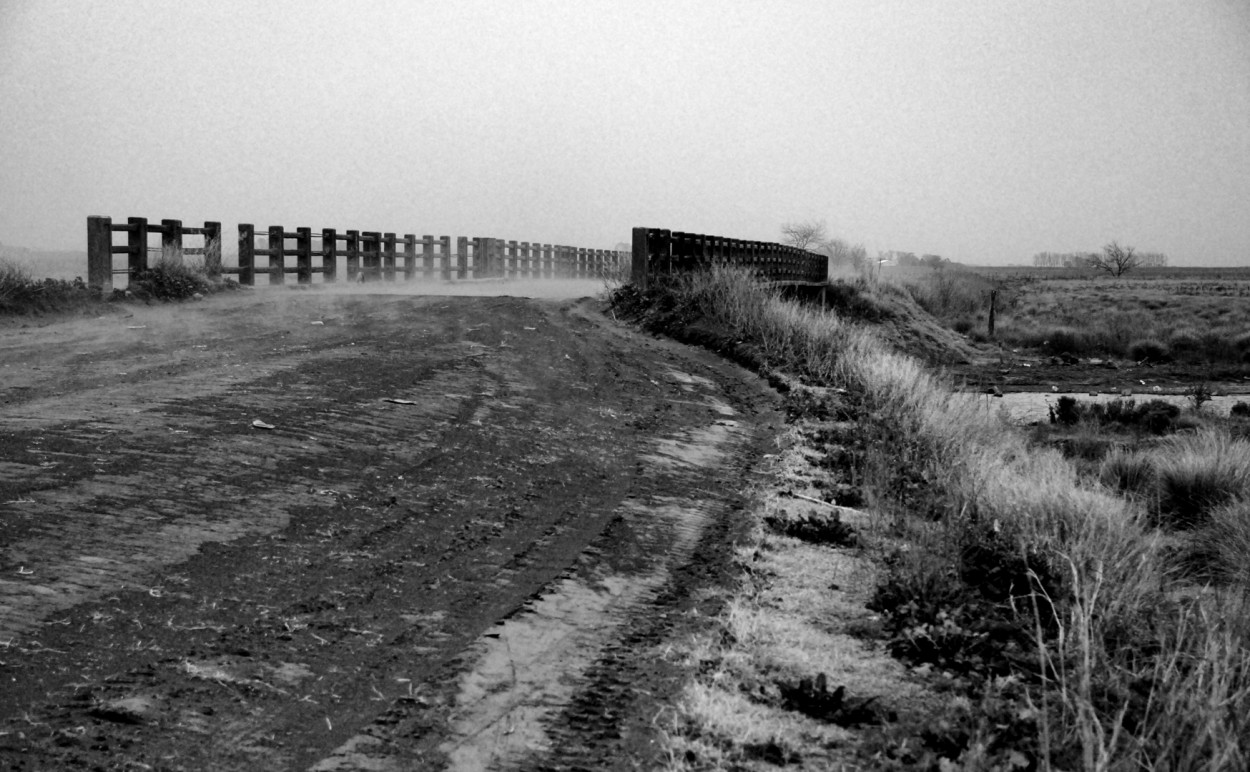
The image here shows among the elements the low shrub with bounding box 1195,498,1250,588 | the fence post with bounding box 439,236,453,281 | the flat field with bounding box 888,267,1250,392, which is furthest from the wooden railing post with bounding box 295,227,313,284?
the low shrub with bounding box 1195,498,1250,588

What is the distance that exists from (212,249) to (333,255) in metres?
6.13

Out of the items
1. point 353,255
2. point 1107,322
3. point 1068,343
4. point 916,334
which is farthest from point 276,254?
point 1107,322

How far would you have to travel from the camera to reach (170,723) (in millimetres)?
3764

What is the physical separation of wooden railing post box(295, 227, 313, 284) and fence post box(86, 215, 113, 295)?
8.40 m

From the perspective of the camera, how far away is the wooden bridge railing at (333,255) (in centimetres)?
2064

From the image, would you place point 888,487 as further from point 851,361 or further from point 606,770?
point 851,361

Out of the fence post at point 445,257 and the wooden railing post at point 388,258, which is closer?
the wooden railing post at point 388,258

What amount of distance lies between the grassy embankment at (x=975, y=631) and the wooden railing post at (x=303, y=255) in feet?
70.4

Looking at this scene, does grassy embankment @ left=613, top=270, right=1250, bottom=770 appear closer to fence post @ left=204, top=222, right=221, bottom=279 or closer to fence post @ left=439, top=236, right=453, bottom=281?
fence post @ left=204, top=222, right=221, bottom=279

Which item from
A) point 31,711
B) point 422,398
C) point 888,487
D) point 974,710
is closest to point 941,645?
point 974,710

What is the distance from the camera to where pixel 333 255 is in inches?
1207

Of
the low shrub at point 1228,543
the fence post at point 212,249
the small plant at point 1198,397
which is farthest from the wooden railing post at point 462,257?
the low shrub at point 1228,543

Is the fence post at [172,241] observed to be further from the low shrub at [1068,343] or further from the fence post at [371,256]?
the low shrub at [1068,343]

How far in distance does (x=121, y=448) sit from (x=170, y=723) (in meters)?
4.08
